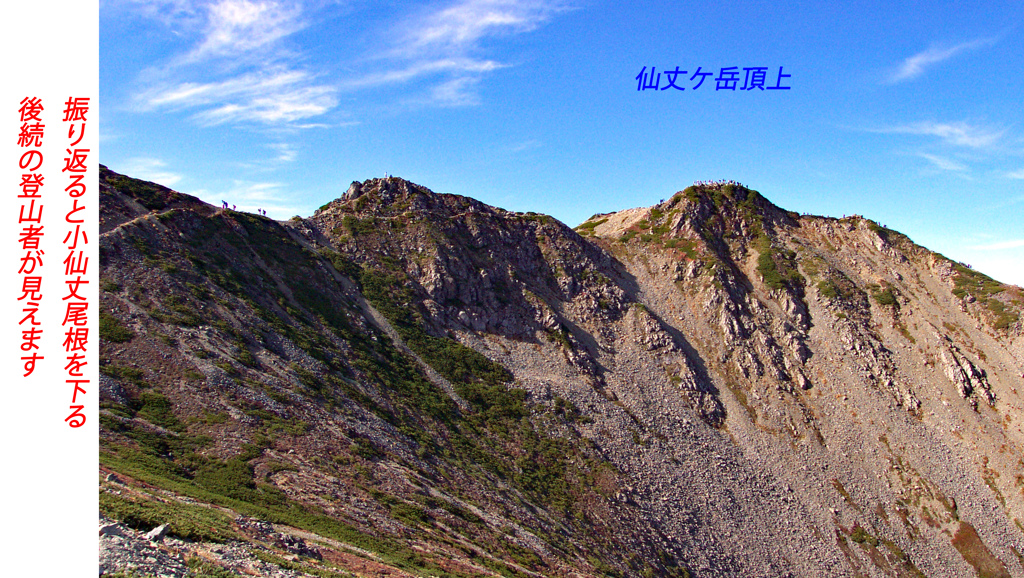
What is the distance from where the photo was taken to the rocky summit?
3778 cm

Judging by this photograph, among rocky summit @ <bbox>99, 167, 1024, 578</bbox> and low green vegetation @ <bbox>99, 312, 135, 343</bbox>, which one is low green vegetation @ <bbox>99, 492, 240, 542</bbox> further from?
low green vegetation @ <bbox>99, 312, 135, 343</bbox>

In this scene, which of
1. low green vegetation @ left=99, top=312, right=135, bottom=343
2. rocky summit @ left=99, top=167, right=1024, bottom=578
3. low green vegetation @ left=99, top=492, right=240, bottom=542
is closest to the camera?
low green vegetation @ left=99, top=492, right=240, bottom=542

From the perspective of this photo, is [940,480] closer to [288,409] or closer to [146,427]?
[288,409]

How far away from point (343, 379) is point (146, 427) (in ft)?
72.5

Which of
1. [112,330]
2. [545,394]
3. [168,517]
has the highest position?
[112,330]

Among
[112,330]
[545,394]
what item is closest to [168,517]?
[112,330]

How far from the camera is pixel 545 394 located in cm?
7281

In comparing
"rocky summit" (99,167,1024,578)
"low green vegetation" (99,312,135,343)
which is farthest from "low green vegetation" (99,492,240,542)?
"low green vegetation" (99,312,135,343)

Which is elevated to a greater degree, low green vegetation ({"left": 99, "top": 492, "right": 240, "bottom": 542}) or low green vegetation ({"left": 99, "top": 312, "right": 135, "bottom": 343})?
low green vegetation ({"left": 99, "top": 312, "right": 135, "bottom": 343})

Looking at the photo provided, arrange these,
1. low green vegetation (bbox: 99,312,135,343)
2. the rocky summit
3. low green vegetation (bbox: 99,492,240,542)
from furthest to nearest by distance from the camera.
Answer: low green vegetation (bbox: 99,312,135,343), the rocky summit, low green vegetation (bbox: 99,492,240,542)

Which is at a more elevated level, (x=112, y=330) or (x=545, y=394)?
(x=112, y=330)

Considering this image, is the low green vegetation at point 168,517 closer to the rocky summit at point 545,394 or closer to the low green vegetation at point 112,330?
the rocky summit at point 545,394

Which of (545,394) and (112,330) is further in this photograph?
(545,394)

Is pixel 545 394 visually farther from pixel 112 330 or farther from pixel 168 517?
pixel 168 517
